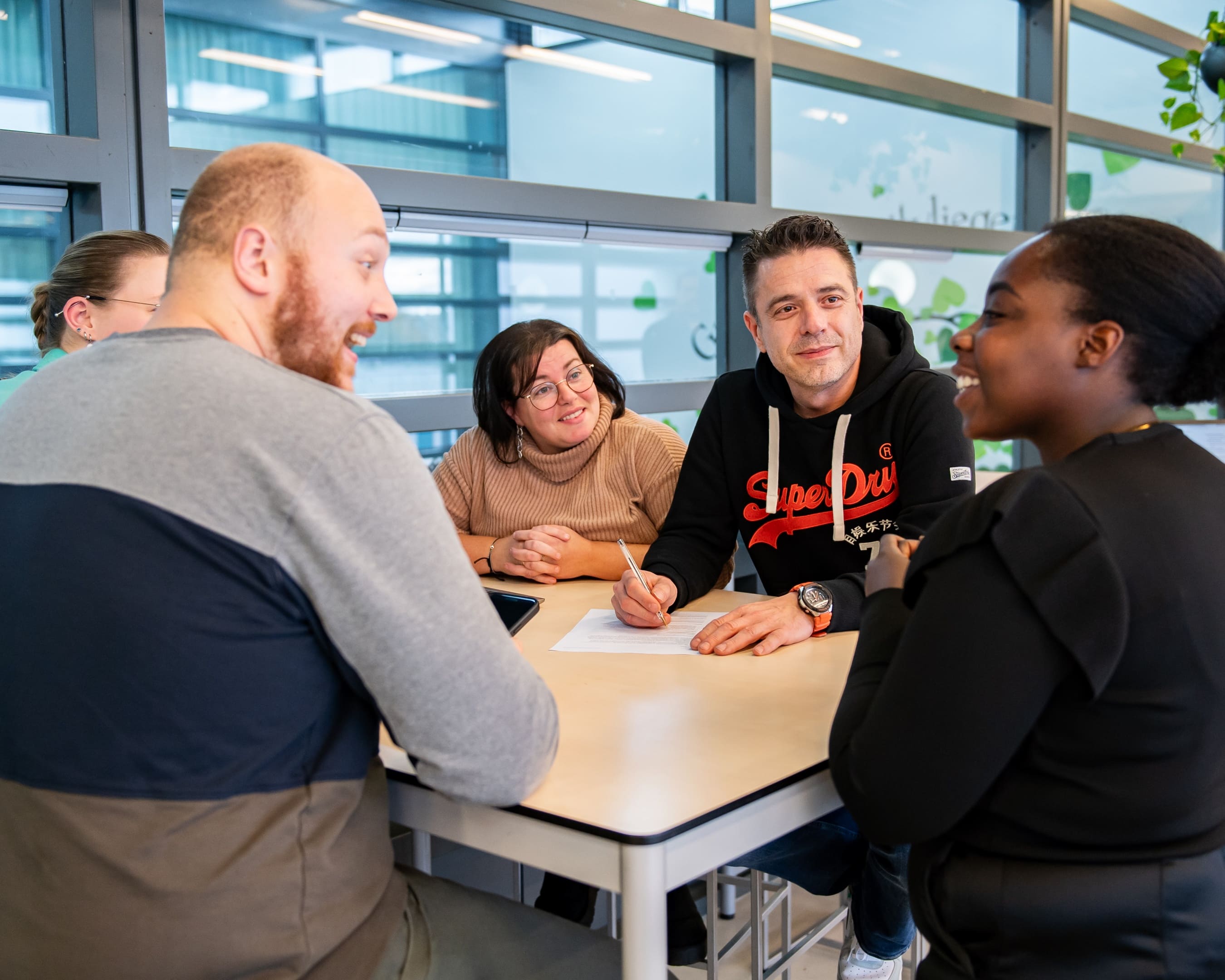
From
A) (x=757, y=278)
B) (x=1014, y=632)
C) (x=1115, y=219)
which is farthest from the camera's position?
(x=757, y=278)

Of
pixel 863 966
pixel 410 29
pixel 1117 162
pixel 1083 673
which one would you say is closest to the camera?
pixel 1083 673

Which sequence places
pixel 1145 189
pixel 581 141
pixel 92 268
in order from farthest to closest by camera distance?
1. pixel 1145 189
2. pixel 581 141
3. pixel 92 268

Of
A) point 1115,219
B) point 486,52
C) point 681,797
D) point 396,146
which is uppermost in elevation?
point 486,52

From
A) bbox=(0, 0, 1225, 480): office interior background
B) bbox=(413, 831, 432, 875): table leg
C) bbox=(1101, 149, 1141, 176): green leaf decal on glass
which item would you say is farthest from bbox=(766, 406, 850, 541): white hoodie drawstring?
bbox=(1101, 149, 1141, 176): green leaf decal on glass

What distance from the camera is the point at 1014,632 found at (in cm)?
92

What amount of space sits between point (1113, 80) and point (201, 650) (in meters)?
6.07

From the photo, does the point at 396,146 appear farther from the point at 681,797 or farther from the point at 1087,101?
the point at 1087,101

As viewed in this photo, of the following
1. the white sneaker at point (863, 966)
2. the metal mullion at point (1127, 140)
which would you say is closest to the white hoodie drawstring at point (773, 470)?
the white sneaker at point (863, 966)

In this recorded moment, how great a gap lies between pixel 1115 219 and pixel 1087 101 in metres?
5.17

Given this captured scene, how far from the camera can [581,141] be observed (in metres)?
3.46

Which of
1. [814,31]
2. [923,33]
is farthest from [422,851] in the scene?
[923,33]

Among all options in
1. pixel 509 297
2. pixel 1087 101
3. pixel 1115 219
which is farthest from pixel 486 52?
pixel 1087 101

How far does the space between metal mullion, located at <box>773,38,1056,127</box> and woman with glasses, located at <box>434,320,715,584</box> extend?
192cm

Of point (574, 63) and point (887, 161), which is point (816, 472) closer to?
point (574, 63)
